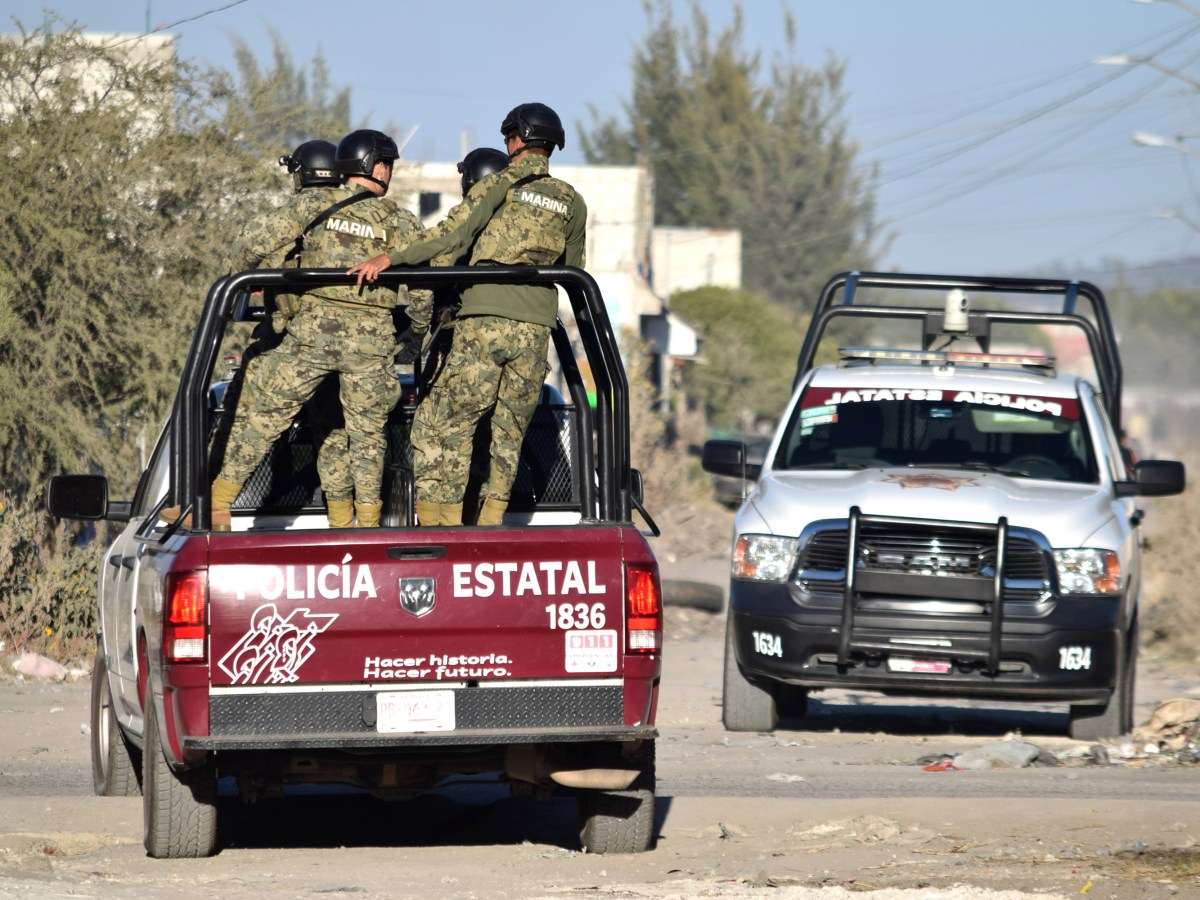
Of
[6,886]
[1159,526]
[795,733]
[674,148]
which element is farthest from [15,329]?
[674,148]

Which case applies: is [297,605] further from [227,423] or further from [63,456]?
[63,456]

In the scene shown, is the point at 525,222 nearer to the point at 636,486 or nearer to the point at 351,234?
the point at 351,234

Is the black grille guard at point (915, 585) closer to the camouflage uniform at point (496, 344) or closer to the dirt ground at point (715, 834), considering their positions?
the dirt ground at point (715, 834)

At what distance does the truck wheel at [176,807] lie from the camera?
6.43 meters

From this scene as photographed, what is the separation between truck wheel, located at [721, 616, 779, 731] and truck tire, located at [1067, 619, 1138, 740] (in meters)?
1.72

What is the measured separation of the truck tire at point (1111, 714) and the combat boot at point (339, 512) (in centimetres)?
492

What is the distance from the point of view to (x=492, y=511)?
287 inches

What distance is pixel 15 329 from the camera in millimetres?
14336

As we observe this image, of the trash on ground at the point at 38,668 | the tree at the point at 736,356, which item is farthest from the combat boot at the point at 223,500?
the tree at the point at 736,356

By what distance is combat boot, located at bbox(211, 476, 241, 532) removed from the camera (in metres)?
6.98

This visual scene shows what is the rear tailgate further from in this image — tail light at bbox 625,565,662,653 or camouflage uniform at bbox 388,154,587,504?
camouflage uniform at bbox 388,154,587,504

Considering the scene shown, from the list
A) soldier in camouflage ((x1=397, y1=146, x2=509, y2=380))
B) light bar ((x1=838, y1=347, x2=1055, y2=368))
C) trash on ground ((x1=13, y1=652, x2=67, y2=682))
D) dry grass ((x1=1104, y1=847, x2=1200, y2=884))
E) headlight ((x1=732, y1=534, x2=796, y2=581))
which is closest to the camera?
dry grass ((x1=1104, y1=847, x2=1200, y2=884))

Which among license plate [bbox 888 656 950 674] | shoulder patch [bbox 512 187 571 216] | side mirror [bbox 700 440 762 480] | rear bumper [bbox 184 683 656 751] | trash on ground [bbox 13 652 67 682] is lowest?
trash on ground [bbox 13 652 67 682]

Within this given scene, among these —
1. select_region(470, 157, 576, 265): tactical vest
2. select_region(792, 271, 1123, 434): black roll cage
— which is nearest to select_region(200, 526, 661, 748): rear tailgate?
select_region(470, 157, 576, 265): tactical vest
